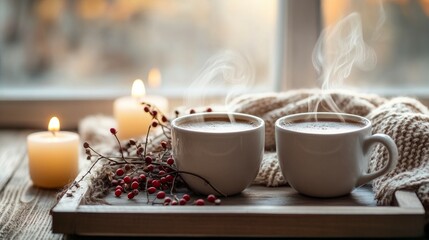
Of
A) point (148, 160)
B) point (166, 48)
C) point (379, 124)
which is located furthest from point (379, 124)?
point (166, 48)

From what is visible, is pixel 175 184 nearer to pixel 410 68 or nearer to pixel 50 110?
pixel 50 110

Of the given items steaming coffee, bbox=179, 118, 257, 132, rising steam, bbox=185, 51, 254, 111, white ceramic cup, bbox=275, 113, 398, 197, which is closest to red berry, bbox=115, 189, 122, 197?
steaming coffee, bbox=179, 118, 257, 132

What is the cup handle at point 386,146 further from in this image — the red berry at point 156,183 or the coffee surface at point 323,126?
the red berry at point 156,183

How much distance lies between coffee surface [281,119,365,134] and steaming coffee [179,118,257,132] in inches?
2.3

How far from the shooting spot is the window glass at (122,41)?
4.85 ft

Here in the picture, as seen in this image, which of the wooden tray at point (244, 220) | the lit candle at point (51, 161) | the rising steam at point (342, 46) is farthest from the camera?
the rising steam at point (342, 46)

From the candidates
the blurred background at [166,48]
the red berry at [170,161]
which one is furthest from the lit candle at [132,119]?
the red berry at [170,161]

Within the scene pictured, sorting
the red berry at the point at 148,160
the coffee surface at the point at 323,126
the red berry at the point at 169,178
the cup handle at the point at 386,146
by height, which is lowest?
the red berry at the point at 169,178

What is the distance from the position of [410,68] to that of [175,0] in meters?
0.55

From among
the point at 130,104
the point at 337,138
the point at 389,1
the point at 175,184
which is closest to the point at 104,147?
the point at 130,104

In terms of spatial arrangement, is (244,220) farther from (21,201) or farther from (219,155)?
(21,201)

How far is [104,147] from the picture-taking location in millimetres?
1245

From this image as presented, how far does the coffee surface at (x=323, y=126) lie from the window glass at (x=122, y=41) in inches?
21.1

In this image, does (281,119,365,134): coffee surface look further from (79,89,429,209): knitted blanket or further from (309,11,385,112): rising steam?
(309,11,385,112): rising steam
